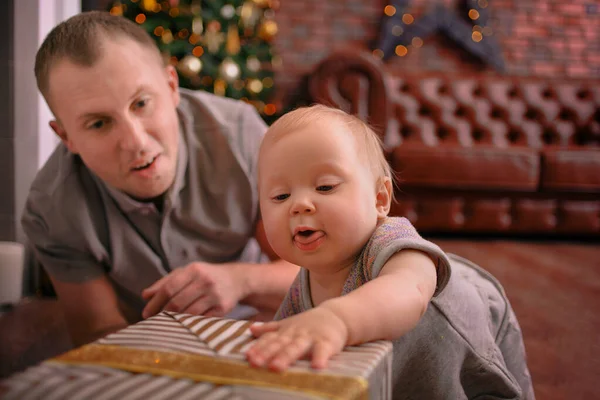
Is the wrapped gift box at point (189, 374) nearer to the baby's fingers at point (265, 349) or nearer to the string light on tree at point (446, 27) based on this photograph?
the baby's fingers at point (265, 349)

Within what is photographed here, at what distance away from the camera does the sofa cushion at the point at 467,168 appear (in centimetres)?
304

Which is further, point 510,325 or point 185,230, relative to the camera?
point 185,230

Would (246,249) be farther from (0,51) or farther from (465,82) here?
(465,82)

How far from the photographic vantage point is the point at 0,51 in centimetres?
134

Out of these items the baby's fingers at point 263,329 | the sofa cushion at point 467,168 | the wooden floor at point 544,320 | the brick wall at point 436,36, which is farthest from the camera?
the brick wall at point 436,36

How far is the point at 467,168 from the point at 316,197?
2.57 metres

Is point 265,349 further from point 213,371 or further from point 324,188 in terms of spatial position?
point 324,188

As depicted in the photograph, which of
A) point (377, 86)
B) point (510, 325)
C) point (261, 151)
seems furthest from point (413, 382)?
point (377, 86)

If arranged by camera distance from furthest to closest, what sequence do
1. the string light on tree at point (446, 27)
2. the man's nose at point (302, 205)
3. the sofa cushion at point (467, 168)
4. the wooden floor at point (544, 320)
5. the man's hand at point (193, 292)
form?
the string light on tree at point (446, 27), the sofa cushion at point (467, 168), the wooden floor at point (544, 320), the man's hand at point (193, 292), the man's nose at point (302, 205)

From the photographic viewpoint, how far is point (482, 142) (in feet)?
12.8

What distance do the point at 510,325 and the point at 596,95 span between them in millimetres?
3570

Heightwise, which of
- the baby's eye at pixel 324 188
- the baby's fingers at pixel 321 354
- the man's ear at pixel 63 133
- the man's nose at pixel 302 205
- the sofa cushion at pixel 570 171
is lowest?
the sofa cushion at pixel 570 171

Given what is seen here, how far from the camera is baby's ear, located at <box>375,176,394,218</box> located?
77cm

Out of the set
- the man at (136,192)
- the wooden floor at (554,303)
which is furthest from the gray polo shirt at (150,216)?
the wooden floor at (554,303)
